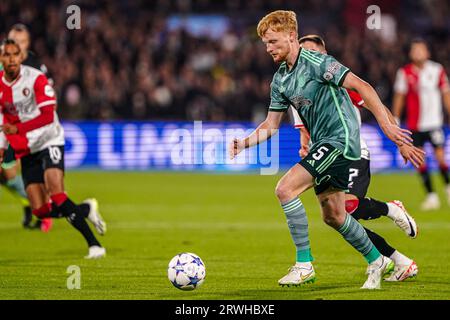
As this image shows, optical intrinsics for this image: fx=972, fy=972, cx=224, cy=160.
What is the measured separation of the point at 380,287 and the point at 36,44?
54.1ft

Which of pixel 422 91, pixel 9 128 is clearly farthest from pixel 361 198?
pixel 422 91

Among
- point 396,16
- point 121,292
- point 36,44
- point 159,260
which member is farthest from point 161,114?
point 121,292

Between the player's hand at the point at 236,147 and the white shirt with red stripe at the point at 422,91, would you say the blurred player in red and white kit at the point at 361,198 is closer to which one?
the player's hand at the point at 236,147

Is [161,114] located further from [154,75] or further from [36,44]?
[36,44]

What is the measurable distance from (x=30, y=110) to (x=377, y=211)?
3743 mm

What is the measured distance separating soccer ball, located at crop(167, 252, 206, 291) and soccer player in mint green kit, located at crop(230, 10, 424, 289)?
639 mm

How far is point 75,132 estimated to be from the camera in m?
20.4

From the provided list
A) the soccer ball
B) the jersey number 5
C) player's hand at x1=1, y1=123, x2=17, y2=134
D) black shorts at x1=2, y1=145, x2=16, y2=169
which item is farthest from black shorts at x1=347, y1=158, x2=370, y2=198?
black shorts at x1=2, y1=145, x2=16, y2=169

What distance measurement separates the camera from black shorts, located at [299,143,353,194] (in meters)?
7.34

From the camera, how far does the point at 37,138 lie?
990cm

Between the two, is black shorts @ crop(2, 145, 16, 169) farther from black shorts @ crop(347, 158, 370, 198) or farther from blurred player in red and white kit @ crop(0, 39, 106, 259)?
black shorts @ crop(347, 158, 370, 198)

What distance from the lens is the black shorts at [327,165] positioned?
7344 mm

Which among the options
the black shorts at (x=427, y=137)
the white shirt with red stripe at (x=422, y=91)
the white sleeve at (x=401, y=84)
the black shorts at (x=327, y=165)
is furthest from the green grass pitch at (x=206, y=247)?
the white sleeve at (x=401, y=84)

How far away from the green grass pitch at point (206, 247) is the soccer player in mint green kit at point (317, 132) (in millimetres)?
376
